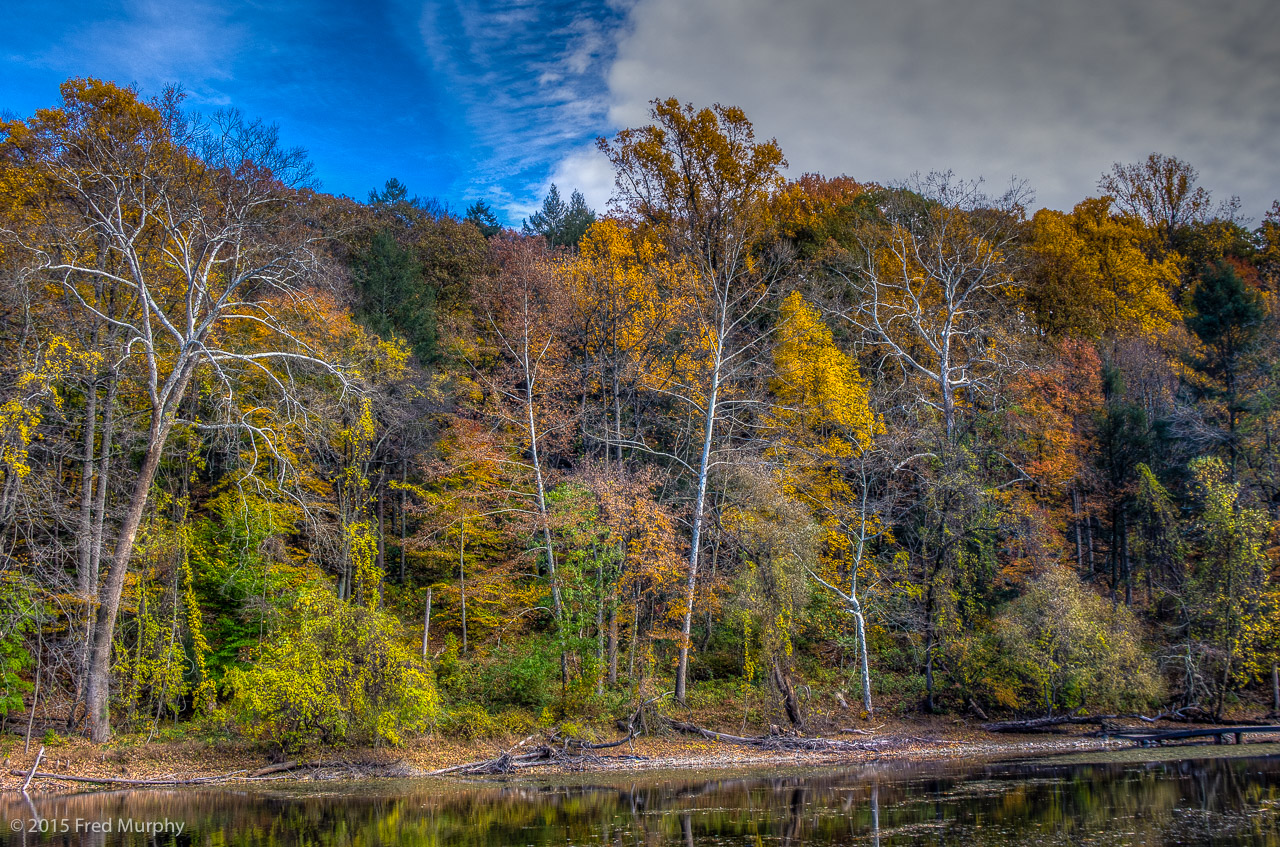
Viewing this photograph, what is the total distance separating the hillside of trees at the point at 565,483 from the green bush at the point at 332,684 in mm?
103

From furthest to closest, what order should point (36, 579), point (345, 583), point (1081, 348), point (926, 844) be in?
point (1081, 348) < point (345, 583) < point (36, 579) < point (926, 844)

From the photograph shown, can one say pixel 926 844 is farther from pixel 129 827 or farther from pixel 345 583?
pixel 345 583

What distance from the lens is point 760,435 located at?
3325 cm

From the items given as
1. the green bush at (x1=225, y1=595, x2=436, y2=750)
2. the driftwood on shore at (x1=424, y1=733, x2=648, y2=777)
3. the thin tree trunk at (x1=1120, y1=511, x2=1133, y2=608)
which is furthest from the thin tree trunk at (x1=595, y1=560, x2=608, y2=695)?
the thin tree trunk at (x1=1120, y1=511, x2=1133, y2=608)

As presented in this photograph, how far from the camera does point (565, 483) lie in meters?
27.0

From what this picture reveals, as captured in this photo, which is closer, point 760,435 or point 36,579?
point 36,579

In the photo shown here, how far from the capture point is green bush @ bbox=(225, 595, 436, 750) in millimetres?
20406

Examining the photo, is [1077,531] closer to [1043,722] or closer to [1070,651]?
[1070,651]

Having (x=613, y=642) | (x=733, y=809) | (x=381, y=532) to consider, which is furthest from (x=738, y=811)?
(x=381, y=532)

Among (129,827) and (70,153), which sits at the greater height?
(70,153)

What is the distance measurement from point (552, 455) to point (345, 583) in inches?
386

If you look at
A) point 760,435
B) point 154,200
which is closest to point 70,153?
point 154,200

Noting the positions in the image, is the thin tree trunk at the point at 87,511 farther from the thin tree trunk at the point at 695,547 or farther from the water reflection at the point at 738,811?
the thin tree trunk at the point at 695,547

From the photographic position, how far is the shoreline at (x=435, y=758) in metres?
19.4
